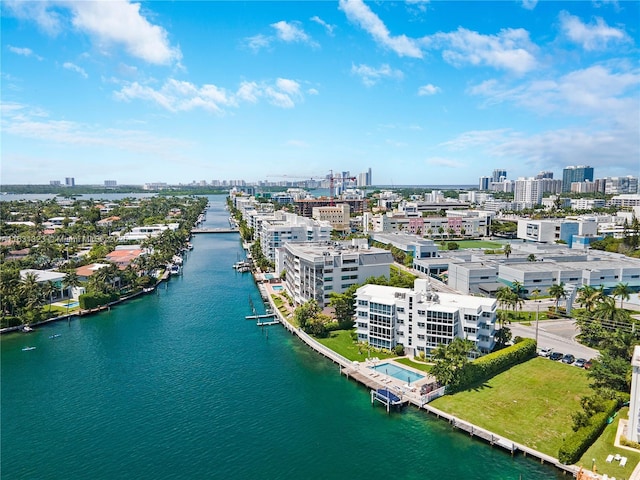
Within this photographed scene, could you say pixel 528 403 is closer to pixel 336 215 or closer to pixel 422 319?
pixel 422 319

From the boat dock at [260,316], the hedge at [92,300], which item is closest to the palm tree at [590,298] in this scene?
the boat dock at [260,316]

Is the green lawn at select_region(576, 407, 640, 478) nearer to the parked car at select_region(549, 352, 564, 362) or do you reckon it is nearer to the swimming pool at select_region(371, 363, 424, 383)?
the parked car at select_region(549, 352, 564, 362)

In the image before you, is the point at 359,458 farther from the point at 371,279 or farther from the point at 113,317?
the point at 113,317

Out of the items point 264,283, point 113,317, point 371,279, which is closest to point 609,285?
point 371,279

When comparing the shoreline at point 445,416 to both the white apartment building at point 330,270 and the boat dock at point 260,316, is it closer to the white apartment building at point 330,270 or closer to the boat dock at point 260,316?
the white apartment building at point 330,270

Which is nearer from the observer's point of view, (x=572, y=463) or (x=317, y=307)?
(x=572, y=463)

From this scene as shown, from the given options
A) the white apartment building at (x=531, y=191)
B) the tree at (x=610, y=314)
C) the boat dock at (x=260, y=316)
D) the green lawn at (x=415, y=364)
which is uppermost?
the white apartment building at (x=531, y=191)

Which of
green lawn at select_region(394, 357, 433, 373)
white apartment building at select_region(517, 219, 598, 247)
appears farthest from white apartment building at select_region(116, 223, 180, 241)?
white apartment building at select_region(517, 219, 598, 247)
